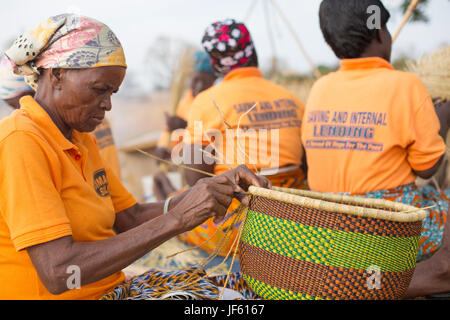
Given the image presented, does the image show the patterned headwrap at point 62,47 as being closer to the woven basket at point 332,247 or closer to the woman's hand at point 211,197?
the woman's hand at point 211,197

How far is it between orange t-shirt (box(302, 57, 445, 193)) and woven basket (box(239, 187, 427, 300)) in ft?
2.43

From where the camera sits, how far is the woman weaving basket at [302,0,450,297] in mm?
2152

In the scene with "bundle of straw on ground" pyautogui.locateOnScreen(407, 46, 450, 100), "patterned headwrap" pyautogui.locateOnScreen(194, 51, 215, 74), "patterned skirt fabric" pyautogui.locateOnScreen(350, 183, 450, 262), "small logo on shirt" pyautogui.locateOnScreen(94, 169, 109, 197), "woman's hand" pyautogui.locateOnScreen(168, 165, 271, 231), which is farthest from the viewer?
"patterned headwrap" pyautogui.locateOnScreen(194, 51, 215, 74)

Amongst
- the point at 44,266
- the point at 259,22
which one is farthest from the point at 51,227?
the point at 259,22

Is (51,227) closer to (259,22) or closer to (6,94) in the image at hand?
(6,94)

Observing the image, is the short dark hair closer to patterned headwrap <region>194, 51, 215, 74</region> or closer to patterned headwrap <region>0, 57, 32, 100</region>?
patterned headwrap <region>0, 57, 32, 100</region>

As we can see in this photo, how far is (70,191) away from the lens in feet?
5.08

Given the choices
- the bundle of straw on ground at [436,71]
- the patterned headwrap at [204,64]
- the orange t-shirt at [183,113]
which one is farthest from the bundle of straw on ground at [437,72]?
the orange t-shirt at [183,113]

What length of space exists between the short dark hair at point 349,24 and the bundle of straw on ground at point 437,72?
2.10 ft

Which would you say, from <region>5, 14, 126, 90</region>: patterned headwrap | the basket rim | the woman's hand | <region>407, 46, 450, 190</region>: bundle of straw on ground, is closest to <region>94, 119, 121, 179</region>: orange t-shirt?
<region>5, 14, 126, 90</region>: patterned headwrap

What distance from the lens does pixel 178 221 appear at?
1.51m

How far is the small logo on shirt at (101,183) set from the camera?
177 cm

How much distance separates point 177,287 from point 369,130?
1.18 meters

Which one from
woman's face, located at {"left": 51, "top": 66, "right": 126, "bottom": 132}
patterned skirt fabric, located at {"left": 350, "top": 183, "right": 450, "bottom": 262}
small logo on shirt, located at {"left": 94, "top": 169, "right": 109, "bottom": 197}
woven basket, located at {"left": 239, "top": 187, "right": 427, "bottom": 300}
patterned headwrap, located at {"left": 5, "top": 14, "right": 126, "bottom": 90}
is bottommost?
patterned skirt fabric, located at {"left": 350, "top": 183, "right": 450, "bottom": 262}
